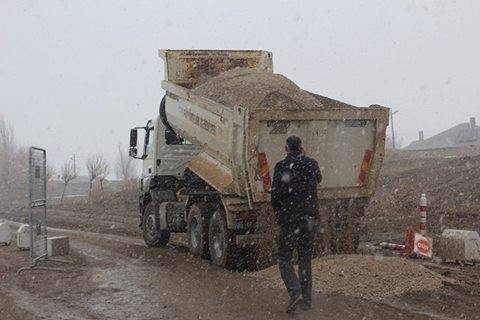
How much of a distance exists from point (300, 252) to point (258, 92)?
3827 millimetres

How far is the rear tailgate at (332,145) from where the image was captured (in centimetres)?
935

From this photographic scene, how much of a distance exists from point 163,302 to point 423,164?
101 feet

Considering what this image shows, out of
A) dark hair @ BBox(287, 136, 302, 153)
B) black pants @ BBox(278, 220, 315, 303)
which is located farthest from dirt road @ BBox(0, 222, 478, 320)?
dark hair @ BBox(287, 136, 302, 153)

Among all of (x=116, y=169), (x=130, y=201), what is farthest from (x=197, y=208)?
(x=116, y=169)

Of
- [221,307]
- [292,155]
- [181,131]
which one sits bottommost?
[221,307]

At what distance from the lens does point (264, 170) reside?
940cm

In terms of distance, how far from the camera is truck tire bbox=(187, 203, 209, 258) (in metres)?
11.1

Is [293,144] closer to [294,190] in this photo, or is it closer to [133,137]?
[294,190]

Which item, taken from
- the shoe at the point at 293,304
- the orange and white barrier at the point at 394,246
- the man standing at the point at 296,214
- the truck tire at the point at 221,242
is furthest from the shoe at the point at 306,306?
the orange and white barrier at the point at 394,246

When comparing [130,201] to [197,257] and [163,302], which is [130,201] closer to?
[197,257]

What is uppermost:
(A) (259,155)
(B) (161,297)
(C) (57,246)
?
(A) (259,155)

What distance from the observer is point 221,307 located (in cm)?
706

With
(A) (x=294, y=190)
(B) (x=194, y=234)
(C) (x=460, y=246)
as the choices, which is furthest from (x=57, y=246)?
(C) (x=460, y=246)

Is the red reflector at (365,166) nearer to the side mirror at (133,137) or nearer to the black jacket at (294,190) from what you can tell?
the black jacket at (294,190)
